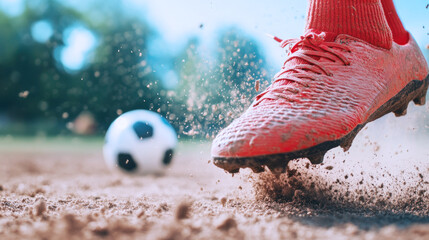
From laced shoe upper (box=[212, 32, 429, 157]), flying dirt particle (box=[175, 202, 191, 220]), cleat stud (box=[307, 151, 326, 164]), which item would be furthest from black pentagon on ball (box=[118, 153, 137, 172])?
cleat stud (box=[307, 151, 326, 164])

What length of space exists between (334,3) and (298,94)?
1.46ft

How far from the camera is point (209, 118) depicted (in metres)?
2.00

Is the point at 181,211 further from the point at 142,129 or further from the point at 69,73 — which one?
the point at 69,73

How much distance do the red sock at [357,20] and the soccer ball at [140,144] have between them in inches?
97.5

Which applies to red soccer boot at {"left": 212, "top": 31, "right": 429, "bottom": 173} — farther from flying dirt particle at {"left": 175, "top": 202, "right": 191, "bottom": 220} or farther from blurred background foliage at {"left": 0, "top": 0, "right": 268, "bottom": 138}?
blurred background foliage at {"left": 0, "top": 0, "right": 268, "bottom": 138}

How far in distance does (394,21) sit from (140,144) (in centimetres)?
256

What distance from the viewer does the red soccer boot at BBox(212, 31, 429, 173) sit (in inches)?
45.0

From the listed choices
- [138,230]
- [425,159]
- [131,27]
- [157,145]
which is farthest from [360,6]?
[131,27]

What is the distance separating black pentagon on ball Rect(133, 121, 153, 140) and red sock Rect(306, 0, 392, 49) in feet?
8.48

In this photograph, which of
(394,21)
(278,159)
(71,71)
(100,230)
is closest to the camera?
(100,230)

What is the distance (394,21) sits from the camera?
172 cm

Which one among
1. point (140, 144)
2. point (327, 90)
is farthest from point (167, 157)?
point (327, 90)

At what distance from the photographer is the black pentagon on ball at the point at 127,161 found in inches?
143

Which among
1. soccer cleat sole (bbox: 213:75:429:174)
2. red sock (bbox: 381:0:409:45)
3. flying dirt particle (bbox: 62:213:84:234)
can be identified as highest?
red sock (bbox: 381:0:409:45)
